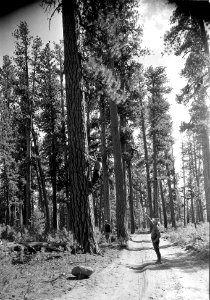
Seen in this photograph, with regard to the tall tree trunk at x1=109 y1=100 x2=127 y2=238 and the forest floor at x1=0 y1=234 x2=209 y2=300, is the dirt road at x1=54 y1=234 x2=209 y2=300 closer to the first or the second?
the forest floor at x1=0 y1=234 x2=209 y2=300

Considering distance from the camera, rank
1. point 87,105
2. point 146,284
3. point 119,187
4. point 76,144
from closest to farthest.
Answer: point 146,284
point 76,144
point 87,105
point 119,187

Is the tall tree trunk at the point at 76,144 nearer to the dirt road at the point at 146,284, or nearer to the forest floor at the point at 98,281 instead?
the forest floor at the point at 98,281

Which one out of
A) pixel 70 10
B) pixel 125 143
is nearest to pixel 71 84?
pixel 70 10

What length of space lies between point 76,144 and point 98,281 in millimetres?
4580

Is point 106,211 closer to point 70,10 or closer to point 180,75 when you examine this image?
point 180,75

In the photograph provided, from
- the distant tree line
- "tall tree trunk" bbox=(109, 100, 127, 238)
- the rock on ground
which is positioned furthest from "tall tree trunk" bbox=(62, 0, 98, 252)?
"tall tree trunk" bbox=(109, 100, 127, 238)

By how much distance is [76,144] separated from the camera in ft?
31.8

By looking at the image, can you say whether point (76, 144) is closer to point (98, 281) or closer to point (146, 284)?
point (98, 281)

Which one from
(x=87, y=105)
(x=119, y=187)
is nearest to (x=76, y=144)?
(x=87, y=105)

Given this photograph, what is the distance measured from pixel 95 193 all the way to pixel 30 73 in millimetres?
17488

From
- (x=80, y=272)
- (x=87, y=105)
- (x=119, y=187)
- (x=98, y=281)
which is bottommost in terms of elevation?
(x=98, y=281)

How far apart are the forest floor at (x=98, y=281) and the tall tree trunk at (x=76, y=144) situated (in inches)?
34.9

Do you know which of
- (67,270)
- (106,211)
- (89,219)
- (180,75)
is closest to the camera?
(67,270)

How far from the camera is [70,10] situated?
375 inches
